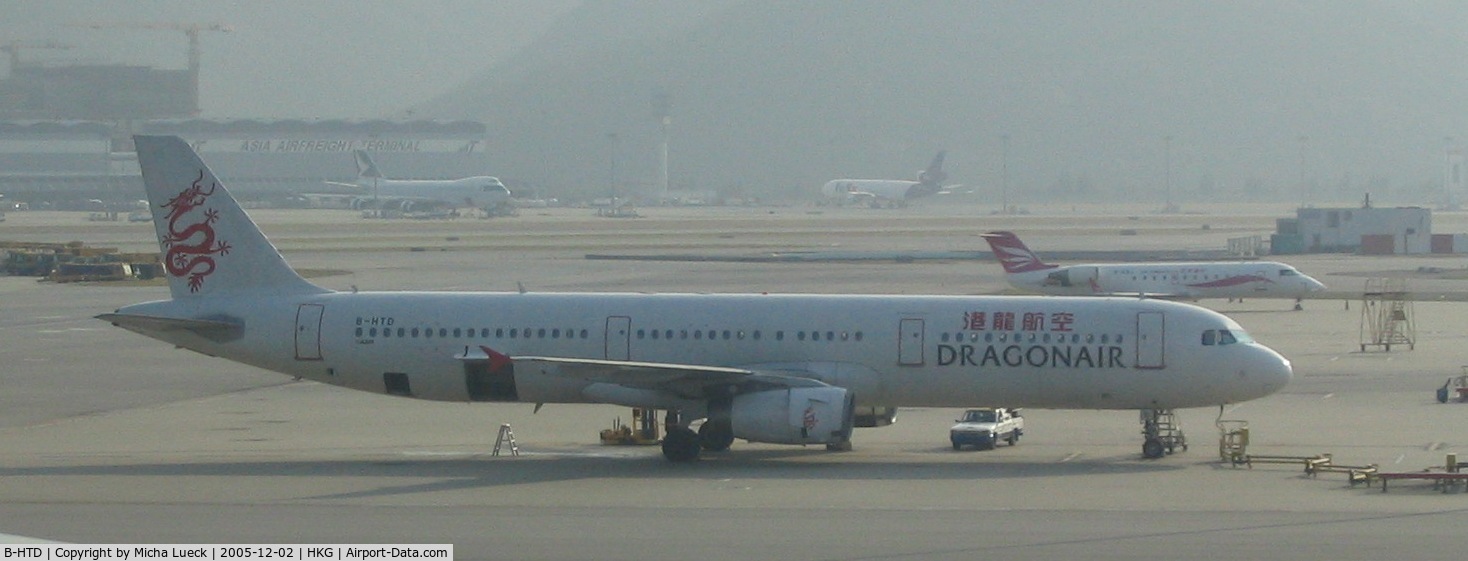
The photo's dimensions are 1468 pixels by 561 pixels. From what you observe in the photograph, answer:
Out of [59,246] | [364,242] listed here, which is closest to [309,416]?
[59,246]

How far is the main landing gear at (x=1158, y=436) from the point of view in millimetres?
35719

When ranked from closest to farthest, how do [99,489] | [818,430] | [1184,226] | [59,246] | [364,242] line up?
[99,489]
[818,430]
[59,246]
[364,242]
[1184,226]

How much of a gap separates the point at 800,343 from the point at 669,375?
3119 millimetres

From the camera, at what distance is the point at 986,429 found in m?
37.4

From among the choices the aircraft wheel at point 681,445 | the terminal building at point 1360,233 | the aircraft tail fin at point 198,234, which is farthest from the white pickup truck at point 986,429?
the terminal building at point 1360,233

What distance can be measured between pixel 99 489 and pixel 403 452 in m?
7.65

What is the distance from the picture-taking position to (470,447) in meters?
38.3

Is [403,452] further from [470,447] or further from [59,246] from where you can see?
[59,246]

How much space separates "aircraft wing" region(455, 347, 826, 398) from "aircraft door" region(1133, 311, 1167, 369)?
20.7 ft

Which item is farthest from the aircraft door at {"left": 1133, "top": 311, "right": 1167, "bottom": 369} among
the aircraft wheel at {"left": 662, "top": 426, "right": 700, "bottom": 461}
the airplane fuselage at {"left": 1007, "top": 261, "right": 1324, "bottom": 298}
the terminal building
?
the terminal building

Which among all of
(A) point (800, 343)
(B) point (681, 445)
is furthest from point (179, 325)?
(A) point (800, 343)

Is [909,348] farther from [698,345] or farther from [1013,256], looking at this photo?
[1013,256]

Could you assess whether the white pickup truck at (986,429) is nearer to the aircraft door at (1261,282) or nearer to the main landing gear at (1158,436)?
the main landing gear at (1158,436)

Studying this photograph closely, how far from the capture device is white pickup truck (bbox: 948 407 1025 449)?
3738cm
